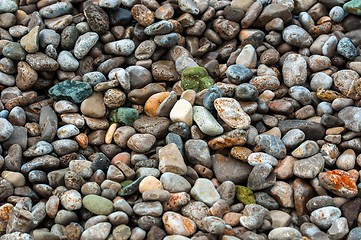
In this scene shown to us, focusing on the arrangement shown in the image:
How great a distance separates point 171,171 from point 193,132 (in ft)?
0.56

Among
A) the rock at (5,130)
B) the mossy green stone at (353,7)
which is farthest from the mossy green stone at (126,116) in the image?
the mossy green stone at (353,7)

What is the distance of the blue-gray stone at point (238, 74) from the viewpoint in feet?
5.84

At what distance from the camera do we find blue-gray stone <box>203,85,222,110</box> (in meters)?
1.67

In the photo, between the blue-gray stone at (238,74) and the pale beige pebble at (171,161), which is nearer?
the pale beige pebble at (171,161)

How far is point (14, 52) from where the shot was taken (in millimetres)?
1826

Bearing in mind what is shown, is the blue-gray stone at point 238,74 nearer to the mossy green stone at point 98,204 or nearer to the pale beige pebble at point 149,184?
the pale beige pebble at point 149,184

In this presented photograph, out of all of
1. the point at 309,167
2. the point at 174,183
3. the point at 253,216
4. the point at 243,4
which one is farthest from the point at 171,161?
the point at 243,4

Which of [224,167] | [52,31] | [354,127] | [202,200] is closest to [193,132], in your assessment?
[224,167]

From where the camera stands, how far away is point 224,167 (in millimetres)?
1597

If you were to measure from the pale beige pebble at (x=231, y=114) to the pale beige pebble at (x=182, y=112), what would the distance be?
0.09 metres

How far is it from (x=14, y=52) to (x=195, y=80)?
647mm

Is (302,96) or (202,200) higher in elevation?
(302,96)

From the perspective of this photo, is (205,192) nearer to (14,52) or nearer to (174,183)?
(174,183)

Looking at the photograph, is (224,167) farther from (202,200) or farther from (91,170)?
(91,170)
